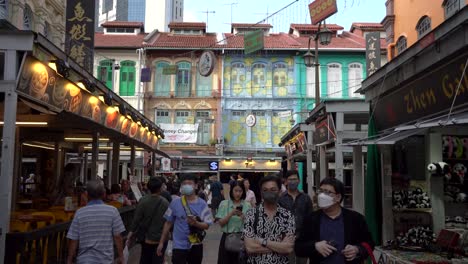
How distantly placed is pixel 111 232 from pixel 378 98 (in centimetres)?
591

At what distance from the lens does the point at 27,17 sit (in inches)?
723

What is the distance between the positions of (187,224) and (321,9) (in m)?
6.78

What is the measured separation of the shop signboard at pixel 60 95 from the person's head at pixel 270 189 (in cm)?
370

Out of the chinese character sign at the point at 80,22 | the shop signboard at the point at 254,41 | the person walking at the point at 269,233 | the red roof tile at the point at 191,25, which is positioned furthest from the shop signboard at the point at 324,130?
the red roof tile at the point at 191,25

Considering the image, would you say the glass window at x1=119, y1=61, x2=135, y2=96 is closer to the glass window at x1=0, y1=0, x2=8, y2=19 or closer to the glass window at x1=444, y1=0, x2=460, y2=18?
the glass window at x1=0, y1=0, x2=8, y2=19

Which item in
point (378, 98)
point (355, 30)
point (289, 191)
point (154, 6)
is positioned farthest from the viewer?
point (154, 6)

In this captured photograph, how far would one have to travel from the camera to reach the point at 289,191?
7512 millimetres

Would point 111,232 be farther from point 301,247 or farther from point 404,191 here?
point 404,191

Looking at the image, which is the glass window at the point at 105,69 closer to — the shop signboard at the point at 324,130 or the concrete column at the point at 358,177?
the shop signboard at the point at 324,130

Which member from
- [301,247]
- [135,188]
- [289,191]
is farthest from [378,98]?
[135,188]

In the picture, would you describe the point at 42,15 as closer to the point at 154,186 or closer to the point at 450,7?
the point at 450,7

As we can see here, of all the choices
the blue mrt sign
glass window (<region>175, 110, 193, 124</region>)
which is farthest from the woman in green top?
glass window (<region>175, 110, 193, 124</region>)

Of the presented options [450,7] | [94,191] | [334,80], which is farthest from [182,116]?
[94,191]

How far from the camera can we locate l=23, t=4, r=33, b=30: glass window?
59.3 ft
